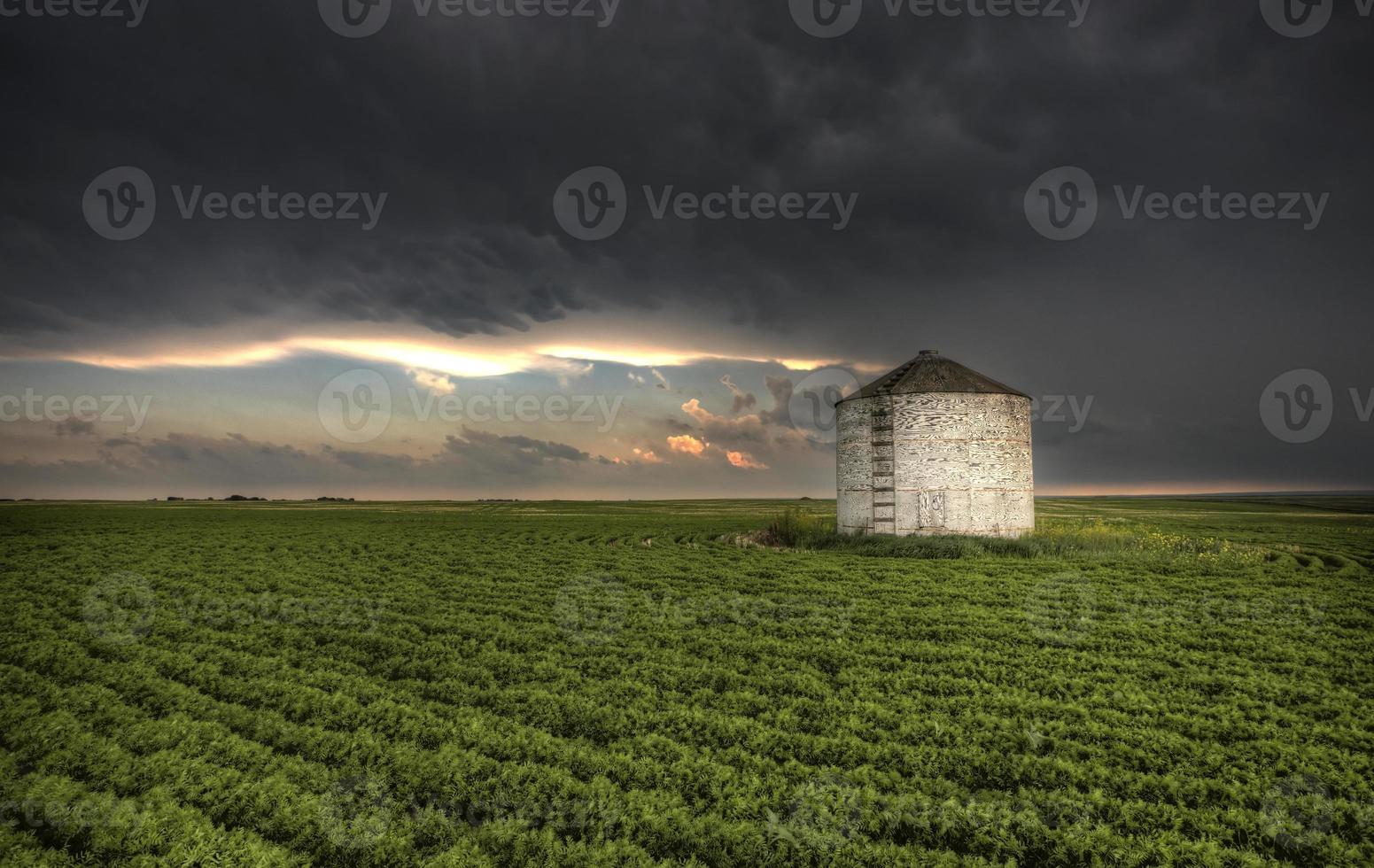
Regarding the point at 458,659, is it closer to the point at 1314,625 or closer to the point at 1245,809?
the point at 1245,809

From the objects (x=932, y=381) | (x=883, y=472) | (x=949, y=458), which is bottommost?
(x=883, y=472)

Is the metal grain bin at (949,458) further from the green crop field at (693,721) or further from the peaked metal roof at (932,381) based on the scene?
the green crop field at (693,721)

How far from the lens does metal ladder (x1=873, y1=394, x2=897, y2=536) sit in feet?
105

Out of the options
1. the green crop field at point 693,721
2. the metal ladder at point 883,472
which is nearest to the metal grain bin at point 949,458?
the metal ladder at point 883,472

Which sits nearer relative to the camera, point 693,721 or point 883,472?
point 693,721

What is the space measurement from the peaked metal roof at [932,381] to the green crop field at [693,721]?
11.0 metres

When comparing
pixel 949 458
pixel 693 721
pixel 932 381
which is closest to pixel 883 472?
pixel 949 458

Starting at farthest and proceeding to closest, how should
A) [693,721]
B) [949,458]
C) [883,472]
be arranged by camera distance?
[883,472] < [949,458] < [693,721]

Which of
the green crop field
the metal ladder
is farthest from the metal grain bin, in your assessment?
the green crop field

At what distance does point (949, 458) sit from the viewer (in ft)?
102

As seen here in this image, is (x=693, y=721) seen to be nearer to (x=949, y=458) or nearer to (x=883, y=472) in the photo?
(x=883, y=472)

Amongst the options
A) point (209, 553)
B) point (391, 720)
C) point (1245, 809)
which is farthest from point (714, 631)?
point (209, 553)

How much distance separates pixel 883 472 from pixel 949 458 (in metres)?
3.03

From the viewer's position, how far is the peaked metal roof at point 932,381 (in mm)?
31656
